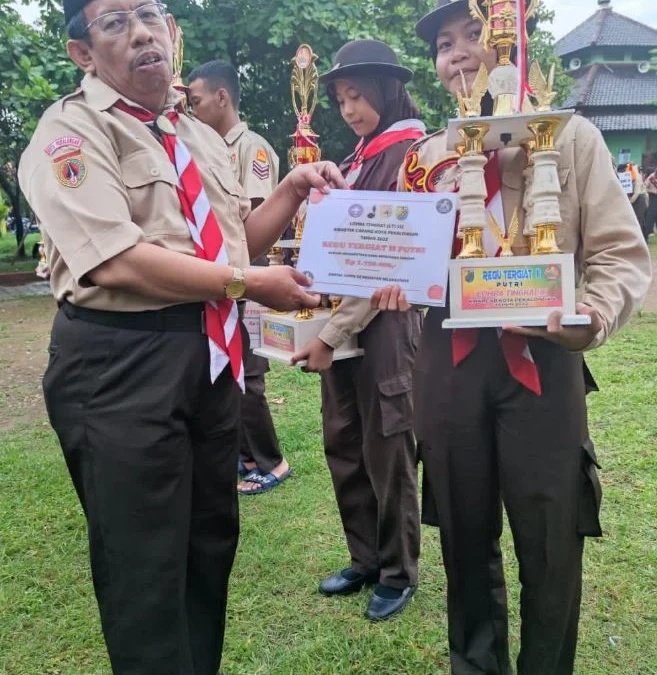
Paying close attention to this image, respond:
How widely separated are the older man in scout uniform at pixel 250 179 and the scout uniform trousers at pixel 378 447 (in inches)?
43.5

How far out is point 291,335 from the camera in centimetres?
278

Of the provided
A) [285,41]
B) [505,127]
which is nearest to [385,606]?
[505,127]

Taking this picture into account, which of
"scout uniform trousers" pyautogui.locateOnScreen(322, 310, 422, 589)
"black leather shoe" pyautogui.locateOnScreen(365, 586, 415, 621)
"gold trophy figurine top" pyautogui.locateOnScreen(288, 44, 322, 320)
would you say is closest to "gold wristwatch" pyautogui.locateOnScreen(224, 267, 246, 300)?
"scout uniform trousers" pyautogui.locateOnScreen(322, 310, 422, 589)

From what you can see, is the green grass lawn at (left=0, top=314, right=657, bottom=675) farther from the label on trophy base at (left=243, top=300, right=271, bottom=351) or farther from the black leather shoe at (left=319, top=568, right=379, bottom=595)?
the label on trophy base at (left=243, top=300, right=271, bottom=351)

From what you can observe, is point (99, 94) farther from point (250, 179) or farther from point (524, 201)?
point (250, 179)

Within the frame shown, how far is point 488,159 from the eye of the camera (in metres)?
1.77

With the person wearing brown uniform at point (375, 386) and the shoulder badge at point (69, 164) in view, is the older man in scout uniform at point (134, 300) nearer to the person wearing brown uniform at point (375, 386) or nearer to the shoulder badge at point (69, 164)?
the shoulder badge at point (69, 164)

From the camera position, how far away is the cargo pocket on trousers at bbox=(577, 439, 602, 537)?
5.79ft

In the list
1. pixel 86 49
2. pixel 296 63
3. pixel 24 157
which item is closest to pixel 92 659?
pixel 24 157

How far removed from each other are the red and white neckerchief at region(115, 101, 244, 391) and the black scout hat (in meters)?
0.78

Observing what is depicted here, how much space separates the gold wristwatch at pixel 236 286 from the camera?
170 centimetres

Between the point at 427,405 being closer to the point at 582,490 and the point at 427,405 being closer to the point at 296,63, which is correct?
the point at 582,490

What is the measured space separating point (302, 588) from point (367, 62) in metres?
2.20

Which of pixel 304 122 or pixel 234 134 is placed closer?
pixel 304 122
